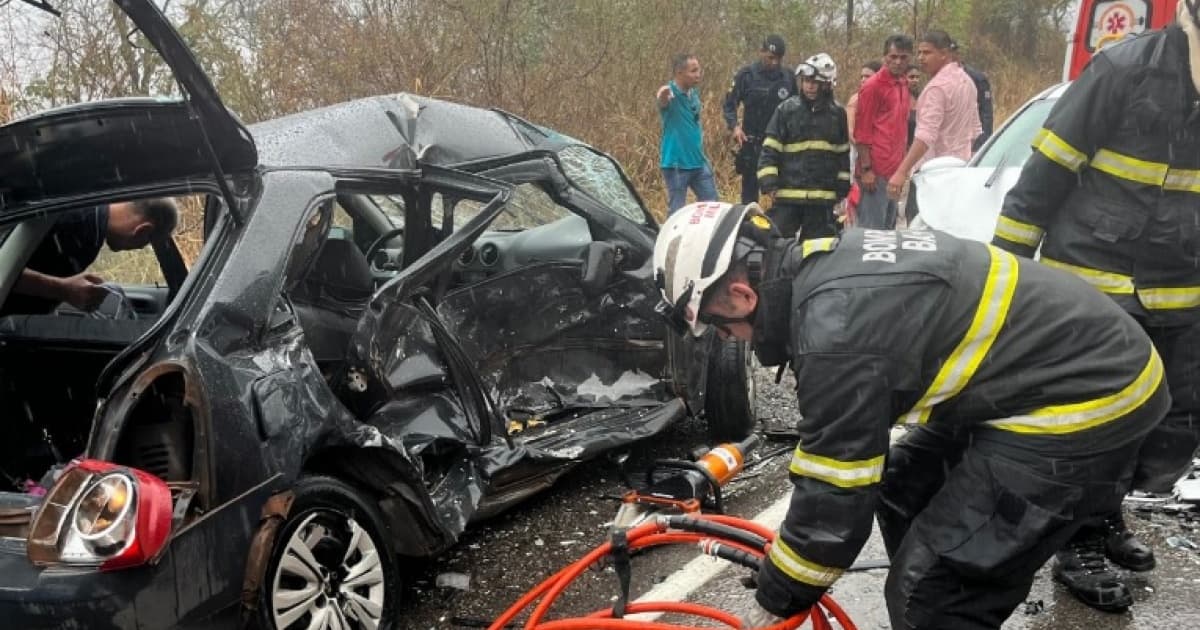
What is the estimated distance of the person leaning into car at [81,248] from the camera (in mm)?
3508

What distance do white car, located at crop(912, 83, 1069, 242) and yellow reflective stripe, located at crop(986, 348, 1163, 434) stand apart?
2579mm

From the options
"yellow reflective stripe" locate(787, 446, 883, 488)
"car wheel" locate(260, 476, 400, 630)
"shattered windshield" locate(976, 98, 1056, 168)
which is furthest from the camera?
"shattered windshield" locate(976, 98, 1056, 168)

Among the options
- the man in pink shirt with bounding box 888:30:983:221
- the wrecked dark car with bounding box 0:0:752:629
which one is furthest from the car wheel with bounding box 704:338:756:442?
the man in pink shirt with bounding box 888:30:983:221

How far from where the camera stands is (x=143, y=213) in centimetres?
381

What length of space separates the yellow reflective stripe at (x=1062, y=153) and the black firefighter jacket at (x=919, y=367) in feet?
3.38

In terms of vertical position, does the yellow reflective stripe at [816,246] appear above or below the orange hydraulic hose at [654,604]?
above

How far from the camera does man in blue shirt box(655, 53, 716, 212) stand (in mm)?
8133

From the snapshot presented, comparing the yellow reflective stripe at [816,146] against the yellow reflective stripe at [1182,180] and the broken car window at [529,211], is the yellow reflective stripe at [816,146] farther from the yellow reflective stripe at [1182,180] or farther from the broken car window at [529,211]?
the yellow reflective stripe at [1182,180]

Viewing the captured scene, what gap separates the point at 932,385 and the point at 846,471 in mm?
292

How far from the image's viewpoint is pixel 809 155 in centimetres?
674

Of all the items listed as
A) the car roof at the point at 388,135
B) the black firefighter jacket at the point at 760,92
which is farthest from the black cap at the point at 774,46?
the car roof at the point at 388,135

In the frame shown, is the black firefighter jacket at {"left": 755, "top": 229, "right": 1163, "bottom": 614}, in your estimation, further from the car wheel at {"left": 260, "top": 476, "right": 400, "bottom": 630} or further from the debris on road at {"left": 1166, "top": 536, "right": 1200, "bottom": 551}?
the debris on road at {"left": 1166, "top": 536, "right": 1200, "bottom": 551}

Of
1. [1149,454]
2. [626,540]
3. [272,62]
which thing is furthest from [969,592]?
[272,62]

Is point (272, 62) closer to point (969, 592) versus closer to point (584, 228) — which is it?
point (584, 228)
